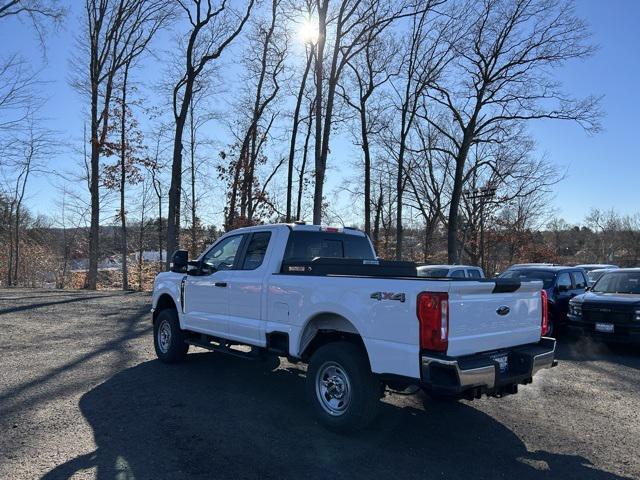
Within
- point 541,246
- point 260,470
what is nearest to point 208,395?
point 260,470

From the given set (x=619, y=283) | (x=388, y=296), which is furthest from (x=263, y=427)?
(x=619, y=283)

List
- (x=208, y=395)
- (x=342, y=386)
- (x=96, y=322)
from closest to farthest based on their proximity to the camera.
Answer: (x=342, y=386), (x=208, y=395), (x=96, y=322)

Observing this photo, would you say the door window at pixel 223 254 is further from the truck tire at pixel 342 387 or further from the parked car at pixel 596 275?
the parked car at pixel 596 275

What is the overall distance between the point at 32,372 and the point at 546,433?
6807mm

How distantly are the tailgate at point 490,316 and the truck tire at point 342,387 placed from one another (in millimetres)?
928

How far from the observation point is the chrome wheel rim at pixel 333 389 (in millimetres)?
4949

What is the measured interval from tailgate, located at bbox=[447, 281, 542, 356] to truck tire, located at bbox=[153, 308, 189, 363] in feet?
15.5

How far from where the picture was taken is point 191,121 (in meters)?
31.8

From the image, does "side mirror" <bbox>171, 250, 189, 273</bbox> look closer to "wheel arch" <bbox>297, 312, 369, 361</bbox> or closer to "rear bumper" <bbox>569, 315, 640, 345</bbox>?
"wheel arch" <bbox>297, 312, 369, 361</bbox>

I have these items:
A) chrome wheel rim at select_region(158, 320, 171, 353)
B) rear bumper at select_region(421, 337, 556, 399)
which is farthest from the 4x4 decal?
chrome wheel rim at select_region(158, 320, 171, 353)

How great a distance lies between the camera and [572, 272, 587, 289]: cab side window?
42.7 ft

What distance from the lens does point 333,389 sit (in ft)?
16.8

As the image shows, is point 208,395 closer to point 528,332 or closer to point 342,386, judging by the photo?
point 342,386

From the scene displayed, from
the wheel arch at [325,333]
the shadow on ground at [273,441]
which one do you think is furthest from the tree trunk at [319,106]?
the wheel arch at [325,333]
